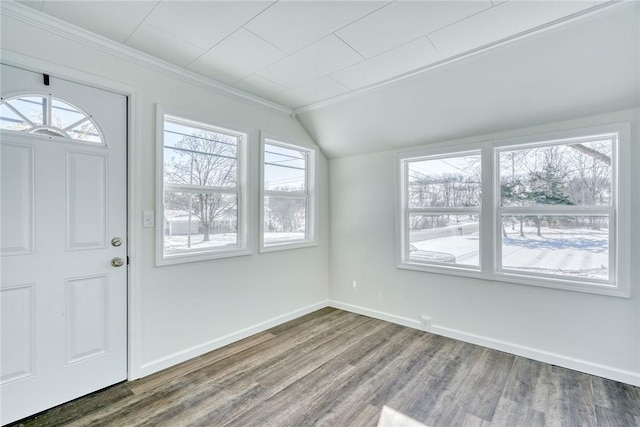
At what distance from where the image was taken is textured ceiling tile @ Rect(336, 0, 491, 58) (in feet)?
5.70

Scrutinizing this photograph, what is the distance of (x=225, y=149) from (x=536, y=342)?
11.2 feet

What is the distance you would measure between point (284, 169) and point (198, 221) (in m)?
1.26

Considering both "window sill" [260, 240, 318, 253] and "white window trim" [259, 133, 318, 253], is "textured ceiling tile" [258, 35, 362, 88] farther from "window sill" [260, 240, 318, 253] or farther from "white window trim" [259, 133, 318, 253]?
"window sill" [260, 240, 318, 253]

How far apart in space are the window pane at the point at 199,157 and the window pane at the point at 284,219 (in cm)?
61

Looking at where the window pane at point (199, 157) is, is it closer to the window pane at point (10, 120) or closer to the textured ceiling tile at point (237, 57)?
the textured ceiling tile at point (237, 57)

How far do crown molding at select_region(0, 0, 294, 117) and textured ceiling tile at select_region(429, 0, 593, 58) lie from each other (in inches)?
74.4

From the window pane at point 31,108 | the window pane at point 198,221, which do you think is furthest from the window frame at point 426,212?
the window pane at point 31,108

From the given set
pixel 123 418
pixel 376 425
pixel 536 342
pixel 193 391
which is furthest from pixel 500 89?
pixel 123 418

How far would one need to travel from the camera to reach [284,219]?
11.9 ft

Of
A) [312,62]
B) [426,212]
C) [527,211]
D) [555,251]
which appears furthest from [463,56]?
[555,251]

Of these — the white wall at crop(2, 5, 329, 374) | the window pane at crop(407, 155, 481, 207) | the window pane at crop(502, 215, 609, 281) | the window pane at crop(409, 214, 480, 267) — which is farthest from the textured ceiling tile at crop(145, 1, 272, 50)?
the window pane at crop(502, 215, 609, 281)

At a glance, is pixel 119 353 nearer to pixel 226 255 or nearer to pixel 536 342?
pixel 226 255

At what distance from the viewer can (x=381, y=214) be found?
3646 millimetres

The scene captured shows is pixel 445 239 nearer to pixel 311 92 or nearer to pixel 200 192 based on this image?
pixel 311 92
